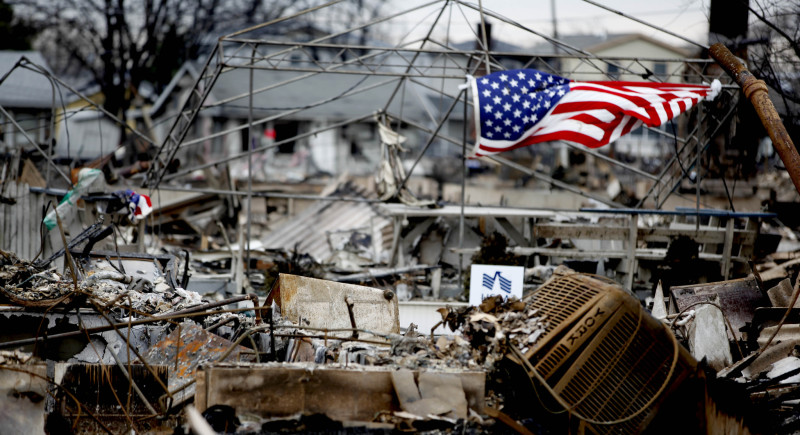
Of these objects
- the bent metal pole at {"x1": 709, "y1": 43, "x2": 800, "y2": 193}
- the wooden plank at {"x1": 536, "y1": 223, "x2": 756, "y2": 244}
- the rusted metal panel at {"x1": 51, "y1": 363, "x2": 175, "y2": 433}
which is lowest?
the rusted metal panel at {"x1": 51, "y1": 363, "x2": 175, "y2": 433}

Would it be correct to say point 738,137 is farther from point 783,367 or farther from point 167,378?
point 167,378

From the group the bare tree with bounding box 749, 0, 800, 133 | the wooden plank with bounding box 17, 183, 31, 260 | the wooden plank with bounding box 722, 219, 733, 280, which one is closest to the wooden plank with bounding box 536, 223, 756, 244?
the wooden plank with bounding box 722, 219, 733, 280

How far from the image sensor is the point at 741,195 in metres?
16.7

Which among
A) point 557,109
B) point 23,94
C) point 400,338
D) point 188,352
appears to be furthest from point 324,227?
point 23,94

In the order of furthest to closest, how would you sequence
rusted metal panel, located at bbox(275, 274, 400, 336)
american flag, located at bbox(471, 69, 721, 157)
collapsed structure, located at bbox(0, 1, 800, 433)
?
1. american flag, located at bbox(471, 69, 721, 157)
2. rusted metal panel, located at bbox(275, 274, 400, 336)
3. collapsed structure, located at bbox(0, 1, 800, 433)

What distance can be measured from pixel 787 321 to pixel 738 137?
6.44m

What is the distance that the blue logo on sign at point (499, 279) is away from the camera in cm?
937

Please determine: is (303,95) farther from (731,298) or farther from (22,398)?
(22,398)

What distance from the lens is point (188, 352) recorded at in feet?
21.3

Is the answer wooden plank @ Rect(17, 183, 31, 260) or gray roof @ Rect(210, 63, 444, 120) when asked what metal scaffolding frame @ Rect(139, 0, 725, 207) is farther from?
gray roof @ Rect(210, 63, 444, 120)

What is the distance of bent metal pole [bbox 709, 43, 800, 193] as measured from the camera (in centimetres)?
764

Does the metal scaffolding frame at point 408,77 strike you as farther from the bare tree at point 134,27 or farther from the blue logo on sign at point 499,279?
the bare tree at point 134,27

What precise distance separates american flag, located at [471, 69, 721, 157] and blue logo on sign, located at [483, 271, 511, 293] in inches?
67.7

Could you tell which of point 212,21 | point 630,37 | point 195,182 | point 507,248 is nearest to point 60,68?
point 212,21
